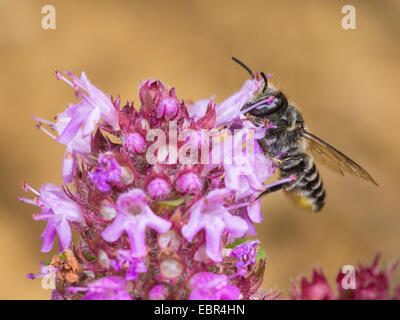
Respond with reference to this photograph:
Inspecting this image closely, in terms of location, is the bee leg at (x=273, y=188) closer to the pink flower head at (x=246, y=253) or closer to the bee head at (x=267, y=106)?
the pink flower head at (x=246, y=253)

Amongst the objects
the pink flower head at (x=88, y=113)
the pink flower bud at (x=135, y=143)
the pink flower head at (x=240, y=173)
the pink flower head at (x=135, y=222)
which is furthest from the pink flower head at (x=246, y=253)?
the pink flower head at (x=88, y=113)

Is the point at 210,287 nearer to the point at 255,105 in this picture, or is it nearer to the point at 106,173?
the point at 106,173

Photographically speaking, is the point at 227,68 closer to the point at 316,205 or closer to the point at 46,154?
the point at 46,154

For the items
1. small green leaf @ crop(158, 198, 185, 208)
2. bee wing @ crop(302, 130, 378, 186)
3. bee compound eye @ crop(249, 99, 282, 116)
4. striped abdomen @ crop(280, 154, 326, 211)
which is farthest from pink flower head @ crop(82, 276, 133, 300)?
bee wing @ crop(302, 130, 378, 186)

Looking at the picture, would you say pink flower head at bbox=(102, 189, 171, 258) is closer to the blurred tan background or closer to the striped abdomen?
the striped abdomen
